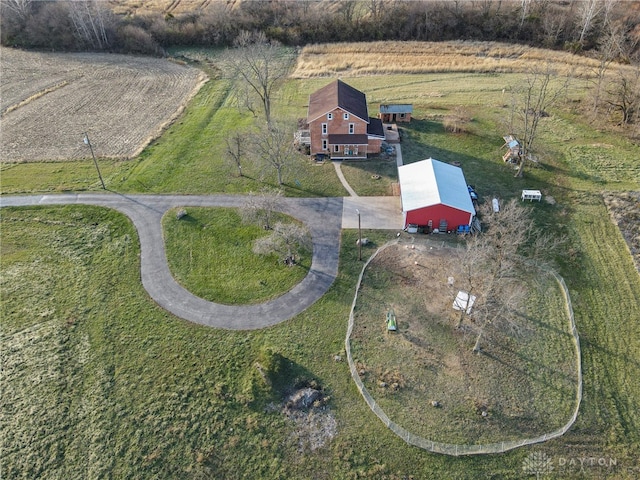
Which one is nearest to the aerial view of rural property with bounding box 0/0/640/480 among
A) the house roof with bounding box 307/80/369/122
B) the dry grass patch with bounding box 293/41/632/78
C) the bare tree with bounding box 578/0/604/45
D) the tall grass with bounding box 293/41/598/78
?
the house roof with bounding box 307/80/369/122

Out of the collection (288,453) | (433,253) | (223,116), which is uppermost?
(223,116)

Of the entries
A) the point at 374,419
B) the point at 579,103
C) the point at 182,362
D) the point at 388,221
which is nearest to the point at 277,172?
the point at 388,221

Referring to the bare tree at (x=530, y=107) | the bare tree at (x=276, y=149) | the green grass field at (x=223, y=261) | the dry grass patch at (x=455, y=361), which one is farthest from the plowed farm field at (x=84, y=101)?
the bare tree at (x=530, y=107)

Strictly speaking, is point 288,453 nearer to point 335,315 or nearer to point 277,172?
point 335,315

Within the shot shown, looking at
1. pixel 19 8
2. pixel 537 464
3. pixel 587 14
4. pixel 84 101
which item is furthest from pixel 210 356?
pixel 19 8

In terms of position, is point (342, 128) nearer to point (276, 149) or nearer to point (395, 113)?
point (276, 149)

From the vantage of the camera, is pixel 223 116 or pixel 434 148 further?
pixel 223 116
